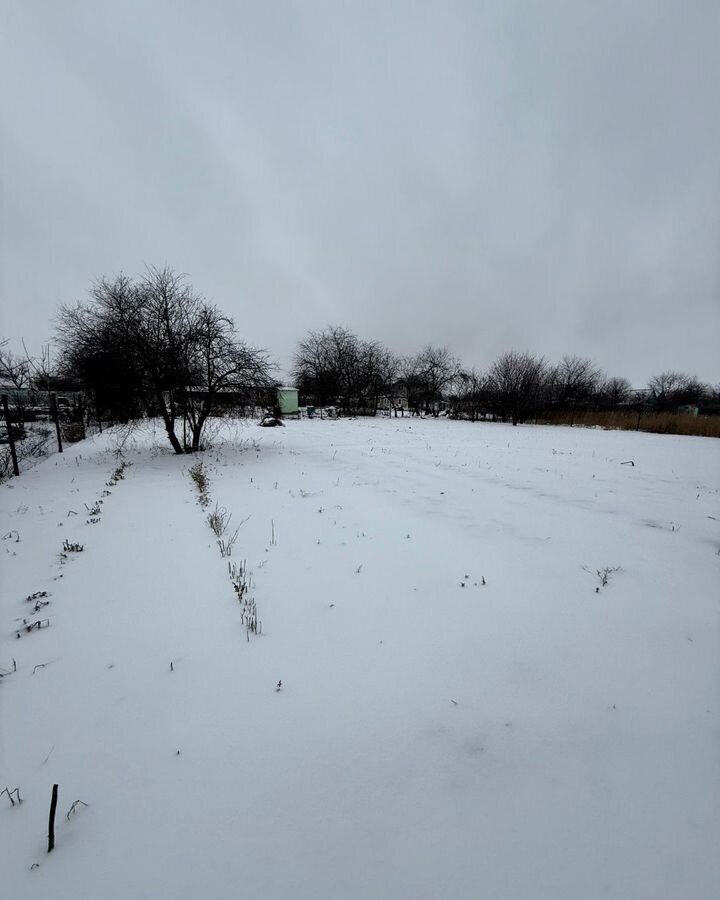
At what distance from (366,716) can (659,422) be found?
2905 cm

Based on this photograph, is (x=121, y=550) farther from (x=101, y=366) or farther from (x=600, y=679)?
(x=101, y=366)

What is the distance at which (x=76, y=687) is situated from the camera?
2.38 meters

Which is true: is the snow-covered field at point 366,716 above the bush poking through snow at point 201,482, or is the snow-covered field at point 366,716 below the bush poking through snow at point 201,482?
below

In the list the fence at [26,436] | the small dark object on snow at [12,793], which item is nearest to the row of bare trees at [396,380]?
the fence at [26,436]

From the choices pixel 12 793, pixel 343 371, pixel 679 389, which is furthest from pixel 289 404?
pixel 679 389

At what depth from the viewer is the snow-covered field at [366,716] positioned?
146 centimetres

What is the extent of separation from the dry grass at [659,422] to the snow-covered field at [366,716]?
22859 millimetres

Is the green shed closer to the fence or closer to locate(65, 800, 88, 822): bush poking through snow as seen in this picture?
the fence

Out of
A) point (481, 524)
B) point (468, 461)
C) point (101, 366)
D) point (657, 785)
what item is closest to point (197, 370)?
point (101, 366)

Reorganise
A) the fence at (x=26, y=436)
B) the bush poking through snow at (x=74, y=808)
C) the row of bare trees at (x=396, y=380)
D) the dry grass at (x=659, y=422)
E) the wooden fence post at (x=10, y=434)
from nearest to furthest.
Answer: the bush poking through snow at (x=74, y=808)
the wooden fence post at (x=10, y=434)
the fence at (x=26, y=436)
the dry grass at (x=659, y=422)
the row of bare trees at (x=396, y=380)

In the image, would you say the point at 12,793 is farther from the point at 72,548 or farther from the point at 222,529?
the point at 222,529

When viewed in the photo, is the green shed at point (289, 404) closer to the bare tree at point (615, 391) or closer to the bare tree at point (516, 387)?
the bare tree at point (516, 387)

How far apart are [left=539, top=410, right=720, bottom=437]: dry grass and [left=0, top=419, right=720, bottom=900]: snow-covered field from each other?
22.9m

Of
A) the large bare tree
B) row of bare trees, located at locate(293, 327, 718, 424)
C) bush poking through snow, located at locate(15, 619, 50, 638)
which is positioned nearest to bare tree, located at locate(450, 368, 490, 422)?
row of bare trees, located at locate(293, 327, 718, 424)
